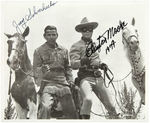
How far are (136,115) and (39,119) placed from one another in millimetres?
482

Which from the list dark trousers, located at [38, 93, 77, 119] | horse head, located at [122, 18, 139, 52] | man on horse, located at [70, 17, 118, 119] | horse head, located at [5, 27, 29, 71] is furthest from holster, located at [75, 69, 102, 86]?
horse head, located at [5, 27, 29, 71]

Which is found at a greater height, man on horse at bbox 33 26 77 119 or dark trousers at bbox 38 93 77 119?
man on horse at bbox 33 26 77 119

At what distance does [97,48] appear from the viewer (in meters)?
1.31

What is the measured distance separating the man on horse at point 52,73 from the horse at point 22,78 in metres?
0.04

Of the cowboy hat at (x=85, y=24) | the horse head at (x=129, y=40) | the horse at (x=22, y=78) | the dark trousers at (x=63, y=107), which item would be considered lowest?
the dark trousers at (x=63, y=107)

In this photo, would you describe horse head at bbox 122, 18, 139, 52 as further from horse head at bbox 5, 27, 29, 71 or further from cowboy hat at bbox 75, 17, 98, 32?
horse head at bbox 5, 27, 29, 71

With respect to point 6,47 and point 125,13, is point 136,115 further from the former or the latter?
point 6,47

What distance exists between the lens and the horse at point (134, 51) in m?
1.30

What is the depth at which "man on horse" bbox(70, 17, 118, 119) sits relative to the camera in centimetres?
129

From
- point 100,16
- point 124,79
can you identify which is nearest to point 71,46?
point 100,16

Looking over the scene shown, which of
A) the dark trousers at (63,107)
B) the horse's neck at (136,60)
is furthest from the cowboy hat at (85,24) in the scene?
the dark trousers at (63,107)

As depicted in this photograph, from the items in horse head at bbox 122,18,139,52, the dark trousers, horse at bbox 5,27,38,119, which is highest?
horse head at bbox 122,18,139,52

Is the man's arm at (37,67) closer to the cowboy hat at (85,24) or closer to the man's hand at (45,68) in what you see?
the man's hand at (45,68)

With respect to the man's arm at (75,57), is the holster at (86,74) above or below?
below
